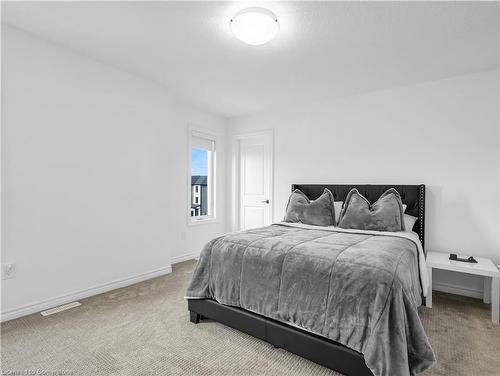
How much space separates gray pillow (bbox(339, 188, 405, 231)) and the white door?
169cm

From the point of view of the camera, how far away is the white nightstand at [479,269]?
2.40 meters

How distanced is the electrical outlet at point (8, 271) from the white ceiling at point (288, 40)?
2.03 meters

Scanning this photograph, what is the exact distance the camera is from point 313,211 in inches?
133

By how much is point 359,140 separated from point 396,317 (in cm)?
281

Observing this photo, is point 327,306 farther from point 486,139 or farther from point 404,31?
point 486,139

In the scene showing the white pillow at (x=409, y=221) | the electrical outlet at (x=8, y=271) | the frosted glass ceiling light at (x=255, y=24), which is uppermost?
the frosted glass ceiling light at (x=255, y=24)

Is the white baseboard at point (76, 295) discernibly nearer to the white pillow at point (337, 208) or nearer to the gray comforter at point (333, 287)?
the gray comforter at point (333, 287)

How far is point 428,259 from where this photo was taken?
2.84 m

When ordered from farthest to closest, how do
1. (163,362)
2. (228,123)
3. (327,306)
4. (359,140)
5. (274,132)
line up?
(228,123)
(274,132)
(359,140)
(163,362)
(327,306)

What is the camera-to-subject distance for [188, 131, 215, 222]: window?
4.65 metres

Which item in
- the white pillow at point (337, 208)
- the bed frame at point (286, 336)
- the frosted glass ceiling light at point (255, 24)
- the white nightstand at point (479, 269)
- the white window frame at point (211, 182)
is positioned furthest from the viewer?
the white window frame at point (211, 182)

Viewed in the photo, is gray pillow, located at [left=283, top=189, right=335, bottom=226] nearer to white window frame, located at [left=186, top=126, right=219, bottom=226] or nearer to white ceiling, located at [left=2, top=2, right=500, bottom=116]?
white ceiling, located at [left=2, top=2, right=500, bottom=116]

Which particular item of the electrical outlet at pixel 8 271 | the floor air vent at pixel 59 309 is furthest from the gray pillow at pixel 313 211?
the electrical outlet at pixel 8 271

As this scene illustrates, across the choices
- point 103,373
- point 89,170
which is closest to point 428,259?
point 103,373
